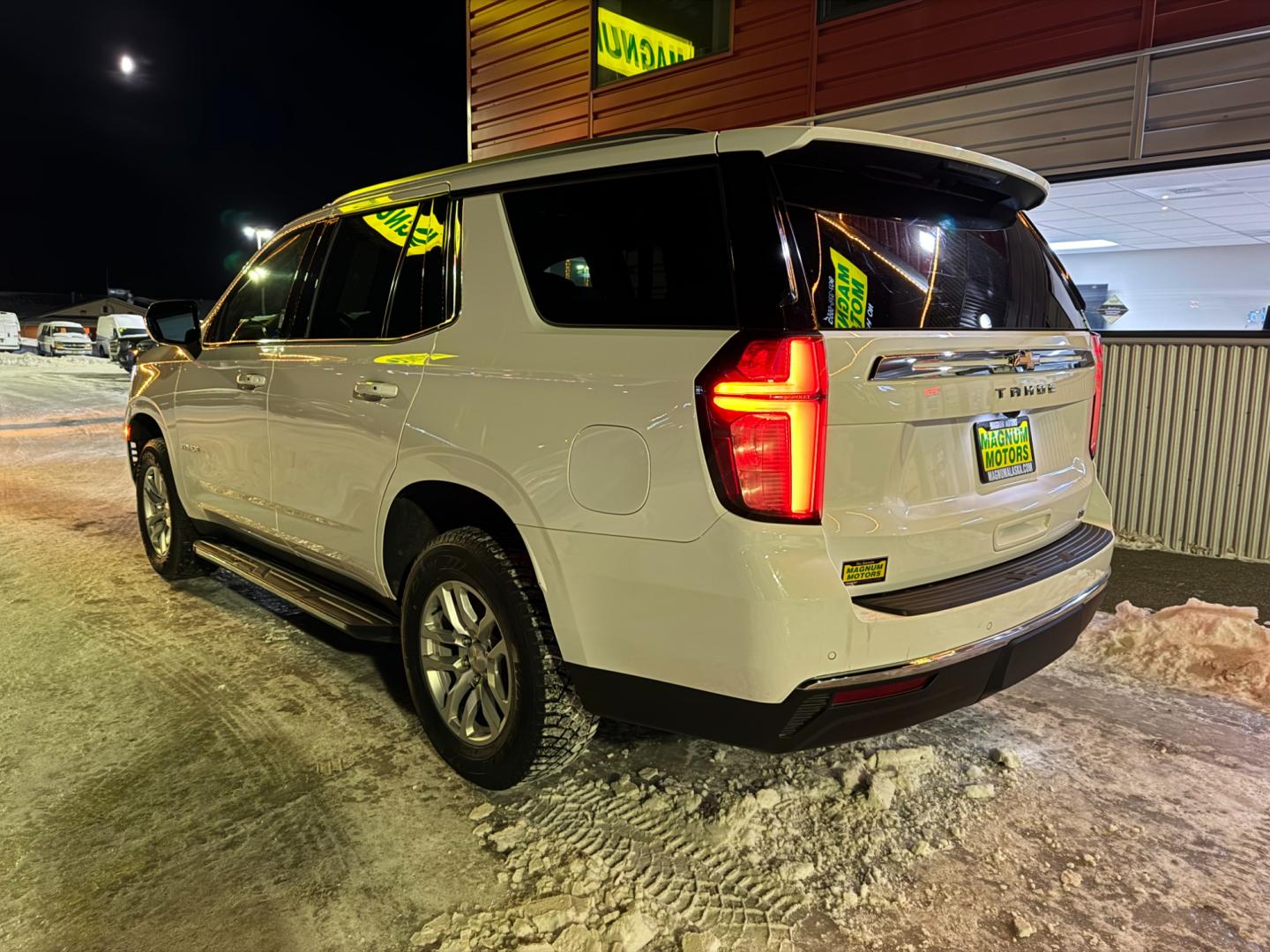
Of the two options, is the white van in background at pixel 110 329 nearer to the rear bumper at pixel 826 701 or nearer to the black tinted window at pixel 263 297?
the black tinted window at pixel 263 297

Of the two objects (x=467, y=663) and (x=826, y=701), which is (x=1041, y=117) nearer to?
(x=826, y=701)

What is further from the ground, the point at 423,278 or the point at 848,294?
the point at 423,278

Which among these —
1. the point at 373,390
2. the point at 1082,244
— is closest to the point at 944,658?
the point at 373,390

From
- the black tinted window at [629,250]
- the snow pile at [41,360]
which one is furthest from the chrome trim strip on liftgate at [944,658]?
the snow pile at [41,360]

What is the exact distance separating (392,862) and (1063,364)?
8.65 feet

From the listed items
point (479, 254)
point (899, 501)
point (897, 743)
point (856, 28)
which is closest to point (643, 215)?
point (479, 254)

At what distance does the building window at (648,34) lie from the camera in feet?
28.5

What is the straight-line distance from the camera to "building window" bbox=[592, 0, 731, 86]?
869cm

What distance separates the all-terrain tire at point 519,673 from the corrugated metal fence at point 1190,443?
206 inches

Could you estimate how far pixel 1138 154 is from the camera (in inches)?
228

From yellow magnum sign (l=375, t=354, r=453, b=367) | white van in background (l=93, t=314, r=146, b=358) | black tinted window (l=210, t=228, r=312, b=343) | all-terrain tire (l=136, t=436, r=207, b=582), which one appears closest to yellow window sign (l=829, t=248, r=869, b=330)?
yellow magnum sign (l=375, t=354, r=453, b=367)

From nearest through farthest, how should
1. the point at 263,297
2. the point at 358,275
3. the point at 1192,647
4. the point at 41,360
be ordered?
the point at 358,275
the point at 1192,647
the point at 263,297
the point at 41,360

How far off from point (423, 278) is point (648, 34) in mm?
7295

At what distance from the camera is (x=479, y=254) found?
2967 mm
